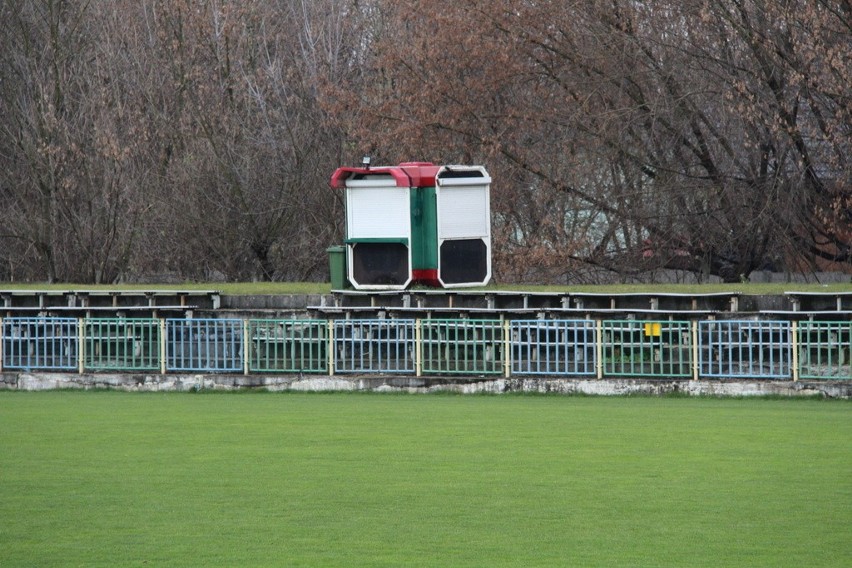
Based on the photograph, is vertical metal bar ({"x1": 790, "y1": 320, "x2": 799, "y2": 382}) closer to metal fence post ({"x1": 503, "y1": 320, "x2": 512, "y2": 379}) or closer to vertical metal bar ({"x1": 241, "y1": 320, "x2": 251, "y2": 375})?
metal fence post ({"x1": 503, "y1": 320, "x2": 512, "y2": 379})

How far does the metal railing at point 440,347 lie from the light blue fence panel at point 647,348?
0.01m

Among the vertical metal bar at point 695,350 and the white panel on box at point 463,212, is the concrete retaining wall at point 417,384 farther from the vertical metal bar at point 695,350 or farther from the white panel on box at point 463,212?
the white panel on box at point 463,212

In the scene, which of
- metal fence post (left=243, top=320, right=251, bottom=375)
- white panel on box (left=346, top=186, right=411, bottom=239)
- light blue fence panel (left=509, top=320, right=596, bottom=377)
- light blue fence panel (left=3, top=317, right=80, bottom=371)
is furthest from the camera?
white panel on box (left=346, top=186, right=411, bottom=239)

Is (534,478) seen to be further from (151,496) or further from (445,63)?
(445,63)

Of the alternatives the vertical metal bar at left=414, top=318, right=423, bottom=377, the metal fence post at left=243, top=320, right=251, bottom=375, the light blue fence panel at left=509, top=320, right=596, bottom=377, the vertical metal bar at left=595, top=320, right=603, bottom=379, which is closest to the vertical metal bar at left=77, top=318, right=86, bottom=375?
the metal fence post at left=243, top=320, right=251, bottom=375

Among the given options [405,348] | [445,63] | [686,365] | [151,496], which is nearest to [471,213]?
[405,348]

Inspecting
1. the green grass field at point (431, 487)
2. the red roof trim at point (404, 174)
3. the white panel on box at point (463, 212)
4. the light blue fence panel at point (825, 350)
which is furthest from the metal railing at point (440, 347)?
the white panel on box at point (463, 212)

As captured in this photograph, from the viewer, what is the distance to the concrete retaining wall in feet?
58.4

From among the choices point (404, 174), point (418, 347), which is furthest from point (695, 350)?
point (404, 174)

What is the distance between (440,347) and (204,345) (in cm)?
385

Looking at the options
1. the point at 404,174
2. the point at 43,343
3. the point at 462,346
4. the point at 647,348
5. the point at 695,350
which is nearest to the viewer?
the point at 695,350

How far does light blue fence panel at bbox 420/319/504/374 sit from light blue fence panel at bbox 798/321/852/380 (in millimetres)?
4260

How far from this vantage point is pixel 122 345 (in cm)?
2098

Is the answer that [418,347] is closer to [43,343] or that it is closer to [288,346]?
[288,346]
